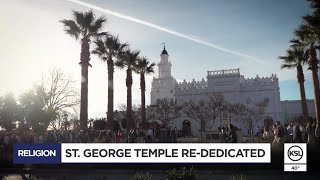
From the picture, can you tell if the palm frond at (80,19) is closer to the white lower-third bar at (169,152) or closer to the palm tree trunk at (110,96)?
the palm tree trunk at (110,96)

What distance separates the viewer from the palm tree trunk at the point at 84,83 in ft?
84.3

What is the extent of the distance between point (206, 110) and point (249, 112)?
735cm

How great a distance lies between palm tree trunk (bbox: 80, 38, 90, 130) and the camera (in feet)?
84.3

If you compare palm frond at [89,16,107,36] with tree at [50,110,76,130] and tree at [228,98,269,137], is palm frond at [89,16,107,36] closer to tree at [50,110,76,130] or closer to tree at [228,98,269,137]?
tree at [50,110,76,130]

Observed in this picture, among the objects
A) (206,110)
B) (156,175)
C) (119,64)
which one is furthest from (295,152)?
(206,110)

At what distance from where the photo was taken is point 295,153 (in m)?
11.5

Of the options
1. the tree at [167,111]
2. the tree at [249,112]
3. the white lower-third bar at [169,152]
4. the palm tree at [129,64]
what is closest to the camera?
the white lower-third bar at [169,152]

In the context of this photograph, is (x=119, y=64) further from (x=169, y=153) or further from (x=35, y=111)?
(x=169, y=153)

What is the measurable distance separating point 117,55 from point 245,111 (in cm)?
3428

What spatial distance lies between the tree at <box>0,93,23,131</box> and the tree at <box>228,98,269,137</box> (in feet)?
107

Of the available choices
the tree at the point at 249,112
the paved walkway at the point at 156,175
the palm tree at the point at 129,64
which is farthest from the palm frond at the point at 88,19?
the tree at the point at 249,112

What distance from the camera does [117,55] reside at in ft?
112

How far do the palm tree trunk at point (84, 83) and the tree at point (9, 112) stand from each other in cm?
2684

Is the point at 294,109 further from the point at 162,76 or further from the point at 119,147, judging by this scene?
the point at 119,147
